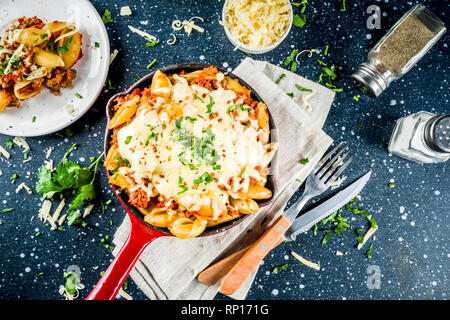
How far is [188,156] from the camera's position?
1.62 meters

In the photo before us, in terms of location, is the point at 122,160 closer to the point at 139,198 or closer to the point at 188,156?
the point at 139,198

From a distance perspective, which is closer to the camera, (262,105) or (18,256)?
(262,105)

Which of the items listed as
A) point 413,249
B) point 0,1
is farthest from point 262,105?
point 0,1

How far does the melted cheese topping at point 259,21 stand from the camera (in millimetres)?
2102

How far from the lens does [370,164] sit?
2.28 metres

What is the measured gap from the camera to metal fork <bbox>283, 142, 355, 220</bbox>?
212 centimetres

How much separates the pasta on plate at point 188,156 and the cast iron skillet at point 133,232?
2.3 inches

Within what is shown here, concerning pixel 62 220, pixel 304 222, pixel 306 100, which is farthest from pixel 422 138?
pixel 62 220

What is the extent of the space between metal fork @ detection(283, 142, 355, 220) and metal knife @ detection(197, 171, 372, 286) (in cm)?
5

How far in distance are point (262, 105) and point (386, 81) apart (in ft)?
3.05

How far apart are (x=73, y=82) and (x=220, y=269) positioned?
4.72 ft

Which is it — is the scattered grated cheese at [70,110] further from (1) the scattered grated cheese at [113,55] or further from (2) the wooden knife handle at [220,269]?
(2) the wooden knife handle at [220,269]
